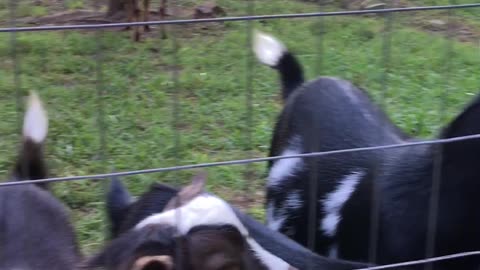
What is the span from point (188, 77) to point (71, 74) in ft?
1.61

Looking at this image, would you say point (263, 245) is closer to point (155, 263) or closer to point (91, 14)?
point (155, 263)

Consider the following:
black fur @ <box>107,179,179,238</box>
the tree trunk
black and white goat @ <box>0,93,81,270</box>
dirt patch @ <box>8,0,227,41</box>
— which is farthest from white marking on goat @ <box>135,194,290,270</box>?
the tree trunk

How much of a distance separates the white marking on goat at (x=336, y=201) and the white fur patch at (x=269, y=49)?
0.53 m

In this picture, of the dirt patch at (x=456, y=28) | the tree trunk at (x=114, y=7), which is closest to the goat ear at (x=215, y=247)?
the dirt patch at (x=456, y=28)

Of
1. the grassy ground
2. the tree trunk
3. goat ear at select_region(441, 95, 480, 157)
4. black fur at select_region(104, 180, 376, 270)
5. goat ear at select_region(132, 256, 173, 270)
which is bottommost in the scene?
the grassy ground

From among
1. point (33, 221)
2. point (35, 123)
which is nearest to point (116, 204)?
point (33, 221)

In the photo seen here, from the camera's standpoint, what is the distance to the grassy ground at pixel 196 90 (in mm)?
2873

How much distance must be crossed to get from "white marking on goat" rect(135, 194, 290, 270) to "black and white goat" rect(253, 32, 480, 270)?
17 cm

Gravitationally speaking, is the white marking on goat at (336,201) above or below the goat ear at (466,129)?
below

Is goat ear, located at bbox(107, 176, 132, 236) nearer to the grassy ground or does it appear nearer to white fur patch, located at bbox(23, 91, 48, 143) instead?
white fur patch, located at bbox(23, 91, 48, 143)

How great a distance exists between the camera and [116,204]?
82.3 inches

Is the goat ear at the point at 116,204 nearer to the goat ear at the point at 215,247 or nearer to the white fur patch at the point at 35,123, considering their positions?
the white fur patch at the point at 35,123

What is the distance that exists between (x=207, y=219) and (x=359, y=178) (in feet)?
1.88

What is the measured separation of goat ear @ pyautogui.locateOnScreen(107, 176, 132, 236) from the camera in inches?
80.0
